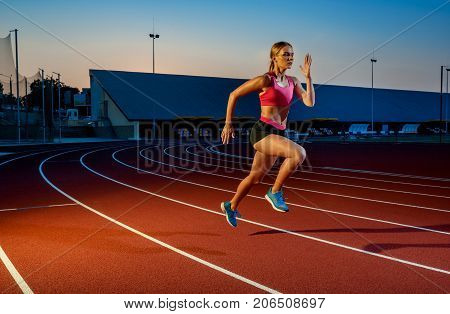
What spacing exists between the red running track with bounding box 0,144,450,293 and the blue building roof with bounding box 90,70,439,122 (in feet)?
121

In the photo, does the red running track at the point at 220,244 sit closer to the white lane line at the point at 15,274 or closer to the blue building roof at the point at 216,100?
the white lane line at the point at 15,274

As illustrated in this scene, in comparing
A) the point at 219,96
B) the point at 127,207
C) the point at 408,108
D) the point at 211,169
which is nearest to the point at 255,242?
the point at 127,207

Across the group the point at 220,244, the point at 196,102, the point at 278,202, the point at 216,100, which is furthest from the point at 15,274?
the point at 216,100

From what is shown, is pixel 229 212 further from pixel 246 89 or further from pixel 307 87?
pixel 307 87

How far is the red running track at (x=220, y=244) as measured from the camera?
168 inches

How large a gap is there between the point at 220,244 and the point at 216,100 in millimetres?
48661

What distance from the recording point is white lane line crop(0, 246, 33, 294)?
412 cm

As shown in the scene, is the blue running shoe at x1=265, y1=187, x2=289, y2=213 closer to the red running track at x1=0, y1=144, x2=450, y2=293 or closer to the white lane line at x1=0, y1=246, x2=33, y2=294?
the red running track at x1=0, y1=144, x2=450, y2=293

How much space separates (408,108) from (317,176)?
58.1 metres

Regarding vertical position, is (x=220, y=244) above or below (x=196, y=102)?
below

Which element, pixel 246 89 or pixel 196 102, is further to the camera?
pixel 196 102

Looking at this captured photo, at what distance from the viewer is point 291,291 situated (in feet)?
13.2

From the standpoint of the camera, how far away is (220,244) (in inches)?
225

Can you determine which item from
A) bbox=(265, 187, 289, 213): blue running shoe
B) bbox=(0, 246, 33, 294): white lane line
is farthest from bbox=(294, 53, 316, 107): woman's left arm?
bbox=(0, 246, 33, 294): white lane line
